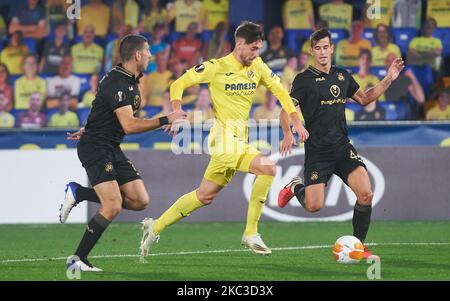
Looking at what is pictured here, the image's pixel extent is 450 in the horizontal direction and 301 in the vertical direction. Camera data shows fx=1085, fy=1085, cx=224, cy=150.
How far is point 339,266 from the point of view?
982 cm

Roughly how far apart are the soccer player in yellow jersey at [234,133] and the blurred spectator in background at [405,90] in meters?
7.47

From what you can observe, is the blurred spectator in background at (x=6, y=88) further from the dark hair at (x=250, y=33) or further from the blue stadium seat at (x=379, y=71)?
the dark hair at (x=250, y=33)

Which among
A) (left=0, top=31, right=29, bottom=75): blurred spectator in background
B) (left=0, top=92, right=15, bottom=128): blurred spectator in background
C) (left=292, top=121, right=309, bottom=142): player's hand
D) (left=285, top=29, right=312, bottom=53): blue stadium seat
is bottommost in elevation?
(left=0, top=92, right=15, bottom=128): blurred spectator in background

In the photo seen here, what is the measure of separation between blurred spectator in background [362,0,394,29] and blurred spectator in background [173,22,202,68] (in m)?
2.91

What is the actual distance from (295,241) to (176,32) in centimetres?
736

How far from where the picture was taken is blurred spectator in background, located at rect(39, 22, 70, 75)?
61.2 feet

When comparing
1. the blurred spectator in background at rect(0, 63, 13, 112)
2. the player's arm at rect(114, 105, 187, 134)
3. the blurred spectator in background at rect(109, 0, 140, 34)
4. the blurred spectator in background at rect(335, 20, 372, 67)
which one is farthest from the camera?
the blurred spectator in background at rect(109, 0, 140, 34)

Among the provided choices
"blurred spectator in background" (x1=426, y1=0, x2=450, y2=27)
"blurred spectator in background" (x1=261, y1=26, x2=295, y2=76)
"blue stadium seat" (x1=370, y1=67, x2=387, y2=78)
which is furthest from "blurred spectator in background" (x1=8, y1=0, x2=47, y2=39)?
"blurred spectator in background" (x1=426, y1=0, x2=450, y2=27)

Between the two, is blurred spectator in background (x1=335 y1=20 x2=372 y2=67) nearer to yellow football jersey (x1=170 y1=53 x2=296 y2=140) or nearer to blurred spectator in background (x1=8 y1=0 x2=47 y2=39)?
blurred spectator in background (x1=8 y1=0 x2=47 y2=39)

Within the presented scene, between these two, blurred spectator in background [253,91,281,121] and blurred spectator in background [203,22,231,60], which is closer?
Result: blurred spectator in background [253,91,281,121]

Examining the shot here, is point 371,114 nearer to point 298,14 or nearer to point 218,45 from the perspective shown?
point 298,14

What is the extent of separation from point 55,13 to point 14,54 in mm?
1063

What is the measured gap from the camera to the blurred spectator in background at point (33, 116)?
17.8m

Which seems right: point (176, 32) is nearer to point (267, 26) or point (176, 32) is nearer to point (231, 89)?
point (267, 26)
